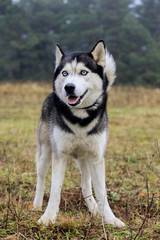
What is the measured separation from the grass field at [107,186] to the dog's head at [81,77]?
958 mm

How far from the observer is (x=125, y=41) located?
101 feet

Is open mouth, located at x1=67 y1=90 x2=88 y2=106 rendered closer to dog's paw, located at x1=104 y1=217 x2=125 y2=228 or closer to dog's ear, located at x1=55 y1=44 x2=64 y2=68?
dog's ear, located at x1=55 y1=44 x2=64 y2=68

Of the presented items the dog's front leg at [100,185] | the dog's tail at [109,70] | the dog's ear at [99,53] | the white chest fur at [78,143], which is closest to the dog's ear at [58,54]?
the dog's ear at [99,53]

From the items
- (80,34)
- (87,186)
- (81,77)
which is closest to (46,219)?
(87,186)

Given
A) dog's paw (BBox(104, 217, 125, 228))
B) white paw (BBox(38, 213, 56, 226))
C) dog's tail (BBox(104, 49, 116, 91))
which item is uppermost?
dog's tail (BBox(104, 49, 116, 91))

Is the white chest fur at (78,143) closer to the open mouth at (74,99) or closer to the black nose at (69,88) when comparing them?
the open mouth at (74,99)

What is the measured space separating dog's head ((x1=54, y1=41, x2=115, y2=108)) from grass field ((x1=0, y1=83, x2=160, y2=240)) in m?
0.96

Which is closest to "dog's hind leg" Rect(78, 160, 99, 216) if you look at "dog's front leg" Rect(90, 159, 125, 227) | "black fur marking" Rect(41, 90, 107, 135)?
"dog's front leg" Rect(90, 159, 125, 227)

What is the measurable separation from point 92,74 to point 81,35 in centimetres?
3034

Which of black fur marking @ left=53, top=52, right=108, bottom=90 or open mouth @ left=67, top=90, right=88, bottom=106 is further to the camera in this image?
black fur marking @ left=53, top=52, right=108, bottom=90

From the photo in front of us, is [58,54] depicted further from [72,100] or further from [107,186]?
[107,186]

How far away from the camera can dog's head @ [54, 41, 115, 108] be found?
3.03 meters

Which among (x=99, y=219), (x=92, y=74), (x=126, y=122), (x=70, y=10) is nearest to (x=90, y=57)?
(x=92, y=74)

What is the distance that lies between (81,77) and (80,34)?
30.8 m
